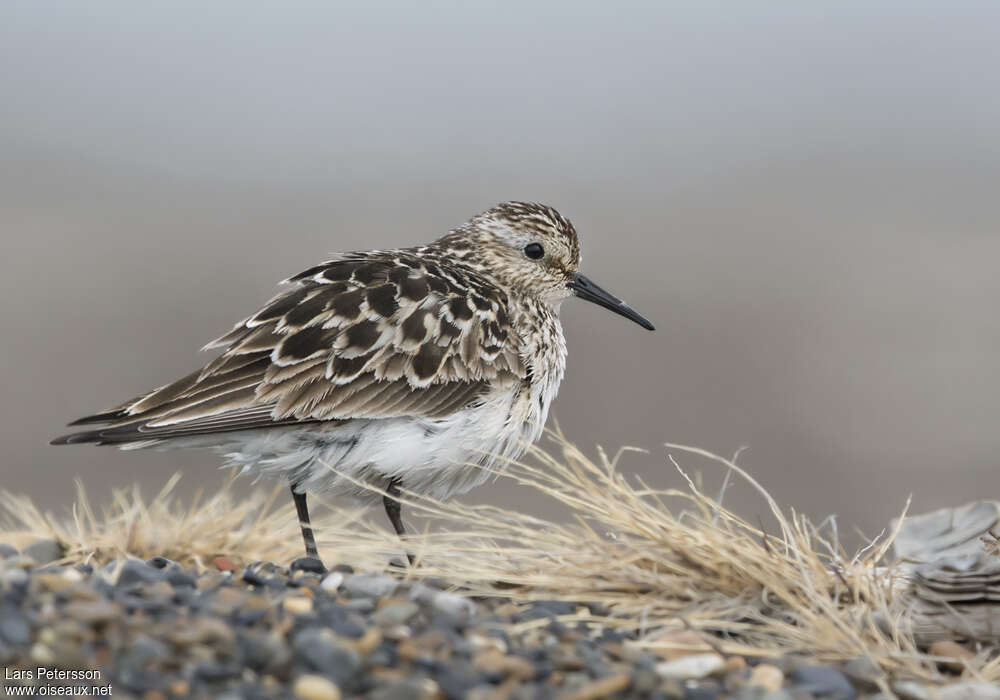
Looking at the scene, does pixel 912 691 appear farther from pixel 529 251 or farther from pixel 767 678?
pixel 529 251

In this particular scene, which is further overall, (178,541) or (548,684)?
(178,541)

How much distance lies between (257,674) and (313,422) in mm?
1985

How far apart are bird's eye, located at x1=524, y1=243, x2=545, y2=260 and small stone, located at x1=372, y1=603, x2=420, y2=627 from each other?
3.20 meters

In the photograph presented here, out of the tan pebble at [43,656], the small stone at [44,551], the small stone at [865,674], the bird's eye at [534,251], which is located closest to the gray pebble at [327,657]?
the tan pebble at [43,656]

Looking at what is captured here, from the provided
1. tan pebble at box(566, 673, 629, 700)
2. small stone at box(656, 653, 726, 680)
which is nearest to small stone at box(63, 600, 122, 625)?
tan pebble at box(566, 673, 629, 700)

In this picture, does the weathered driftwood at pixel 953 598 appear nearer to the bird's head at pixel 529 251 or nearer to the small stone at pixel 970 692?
the small stone at pixel 970 692

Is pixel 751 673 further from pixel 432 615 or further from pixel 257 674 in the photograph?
pixel 257 674

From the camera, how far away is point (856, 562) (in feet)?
17.0

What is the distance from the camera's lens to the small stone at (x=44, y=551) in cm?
569

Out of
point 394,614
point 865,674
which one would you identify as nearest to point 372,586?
point 394,614

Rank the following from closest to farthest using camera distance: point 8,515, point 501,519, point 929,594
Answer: point 929,594 < point 501,519 < point 8,515

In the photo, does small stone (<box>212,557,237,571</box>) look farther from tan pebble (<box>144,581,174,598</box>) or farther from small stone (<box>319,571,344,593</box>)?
tan pebble (<box>144,581,174,598</box>)

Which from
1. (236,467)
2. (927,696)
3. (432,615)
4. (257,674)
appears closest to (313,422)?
(236,467)

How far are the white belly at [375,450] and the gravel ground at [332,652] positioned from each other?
113cm
